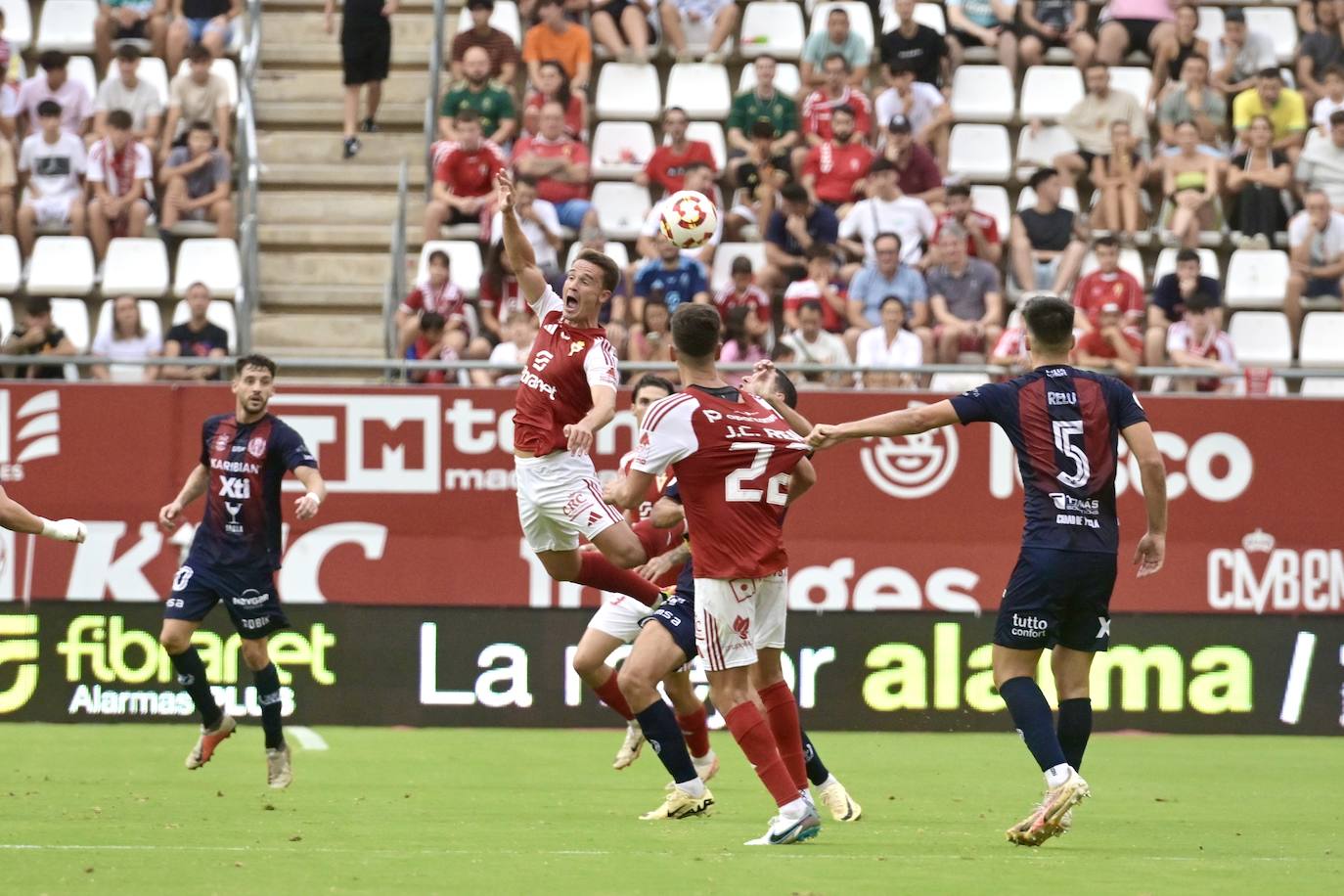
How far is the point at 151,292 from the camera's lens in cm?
1897

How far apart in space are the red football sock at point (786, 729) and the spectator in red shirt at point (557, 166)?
10.5 meters

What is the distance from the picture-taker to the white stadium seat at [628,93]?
68.0 feet

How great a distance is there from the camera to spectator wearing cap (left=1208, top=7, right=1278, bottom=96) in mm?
20844

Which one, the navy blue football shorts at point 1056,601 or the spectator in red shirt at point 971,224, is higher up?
the spectator in red shirt at point 971,224

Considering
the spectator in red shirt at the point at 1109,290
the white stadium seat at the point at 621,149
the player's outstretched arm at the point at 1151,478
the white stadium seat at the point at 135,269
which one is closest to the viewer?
the player's outstretched arm at the point at 1151,478

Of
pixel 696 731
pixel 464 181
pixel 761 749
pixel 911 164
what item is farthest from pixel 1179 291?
pixel 761 749

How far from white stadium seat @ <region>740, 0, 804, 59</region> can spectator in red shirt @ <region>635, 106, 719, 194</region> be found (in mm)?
2158

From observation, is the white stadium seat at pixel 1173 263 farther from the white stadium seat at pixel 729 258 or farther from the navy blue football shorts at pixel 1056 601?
the navy blue football shorts at pixel 1056 601

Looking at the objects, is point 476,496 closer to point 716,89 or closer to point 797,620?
point 797,620

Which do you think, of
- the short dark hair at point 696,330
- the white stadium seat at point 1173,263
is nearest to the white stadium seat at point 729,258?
the white stadium seat at point 1173,263

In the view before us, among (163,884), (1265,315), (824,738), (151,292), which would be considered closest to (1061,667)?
(163,884)

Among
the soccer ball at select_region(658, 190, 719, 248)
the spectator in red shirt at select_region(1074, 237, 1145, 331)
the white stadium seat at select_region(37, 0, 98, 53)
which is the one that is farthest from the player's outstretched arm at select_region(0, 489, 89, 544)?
the white stadium seat at select_region(37, 0, 98, 53)

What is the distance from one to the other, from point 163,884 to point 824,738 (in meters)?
8.47

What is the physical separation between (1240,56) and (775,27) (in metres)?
4.85
